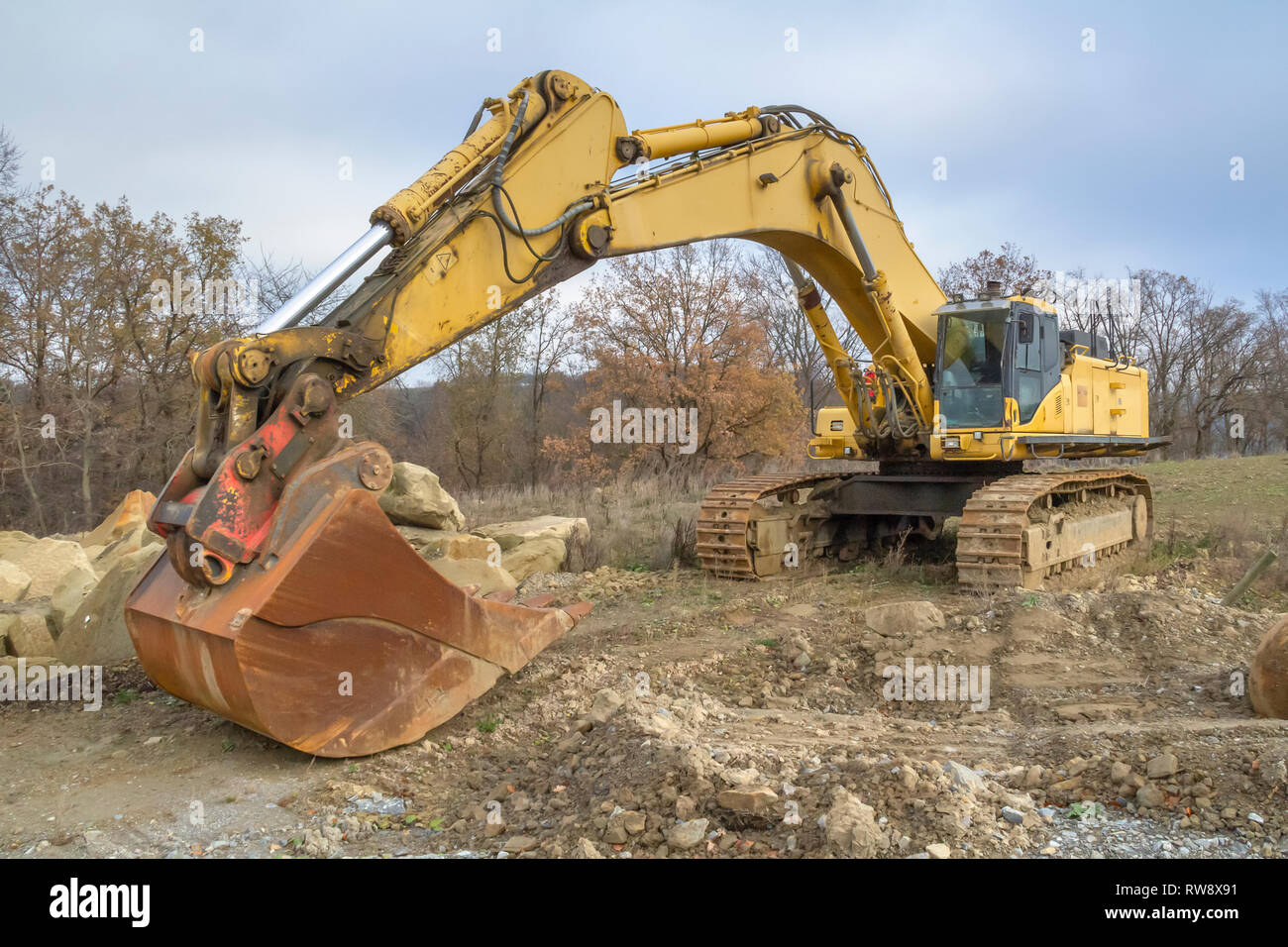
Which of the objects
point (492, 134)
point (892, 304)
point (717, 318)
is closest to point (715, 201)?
point (492, 134)

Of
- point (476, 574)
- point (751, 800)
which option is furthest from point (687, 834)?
point (476, 574)

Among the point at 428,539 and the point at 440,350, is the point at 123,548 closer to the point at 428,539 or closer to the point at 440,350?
the point at 428,539

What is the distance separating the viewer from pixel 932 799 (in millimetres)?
3342

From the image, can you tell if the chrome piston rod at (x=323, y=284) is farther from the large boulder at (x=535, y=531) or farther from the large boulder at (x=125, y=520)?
the large boulder at (x=125, y=520)

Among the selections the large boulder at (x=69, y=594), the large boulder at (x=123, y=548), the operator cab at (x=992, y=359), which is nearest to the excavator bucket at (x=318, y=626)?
the large boulder at (x=69, y=594)

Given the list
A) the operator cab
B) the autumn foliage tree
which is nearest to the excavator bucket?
the operator cab

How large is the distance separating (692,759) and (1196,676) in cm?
363

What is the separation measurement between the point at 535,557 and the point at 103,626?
4412 millimetres

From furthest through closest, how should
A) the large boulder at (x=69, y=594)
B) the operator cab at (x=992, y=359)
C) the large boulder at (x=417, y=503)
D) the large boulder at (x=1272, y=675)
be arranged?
the large boulder at (x=417, y=503) < the operator cab at (x=992, y=359) < the large boulder at (x=69, y=594) < the large boulder at (x=1272, y=675)

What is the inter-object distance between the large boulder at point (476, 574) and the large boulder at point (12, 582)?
424 centimetres

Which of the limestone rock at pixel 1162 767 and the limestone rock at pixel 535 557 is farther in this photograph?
the limestone rock at pixel 535 557

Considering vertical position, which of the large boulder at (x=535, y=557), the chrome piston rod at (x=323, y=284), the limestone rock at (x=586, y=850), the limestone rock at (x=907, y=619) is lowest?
the limestone rock at (x=586, y=850)

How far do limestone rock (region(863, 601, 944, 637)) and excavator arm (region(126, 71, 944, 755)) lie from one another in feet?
7.95

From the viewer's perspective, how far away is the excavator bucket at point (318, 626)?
378 cm
